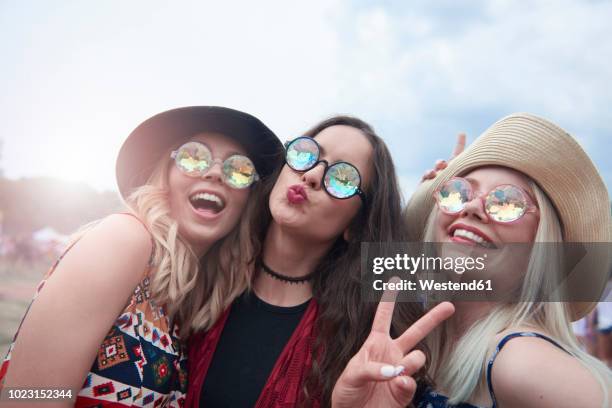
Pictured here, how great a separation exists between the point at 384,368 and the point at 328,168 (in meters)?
1.20

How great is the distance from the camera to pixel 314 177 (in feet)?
8.34

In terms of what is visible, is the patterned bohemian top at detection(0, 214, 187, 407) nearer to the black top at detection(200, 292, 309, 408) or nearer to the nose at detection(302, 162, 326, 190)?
the black top at detection(200, 292, 309, 408)

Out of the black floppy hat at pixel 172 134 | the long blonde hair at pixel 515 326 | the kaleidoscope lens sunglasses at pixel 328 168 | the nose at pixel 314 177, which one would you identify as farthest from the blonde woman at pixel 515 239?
the black floppy hat at pixel 172 134

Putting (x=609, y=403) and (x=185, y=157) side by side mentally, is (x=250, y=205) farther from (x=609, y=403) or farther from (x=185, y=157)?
(x=609, y=403)

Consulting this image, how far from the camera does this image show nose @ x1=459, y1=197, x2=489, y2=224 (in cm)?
221

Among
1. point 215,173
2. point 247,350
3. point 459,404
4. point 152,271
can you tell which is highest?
point 215,173

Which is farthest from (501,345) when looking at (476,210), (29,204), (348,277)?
(29,204)

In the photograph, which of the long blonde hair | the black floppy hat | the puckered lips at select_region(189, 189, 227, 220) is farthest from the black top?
the black floppy hat

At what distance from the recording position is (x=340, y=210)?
104 inches

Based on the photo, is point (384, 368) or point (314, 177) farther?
point (314, 177)

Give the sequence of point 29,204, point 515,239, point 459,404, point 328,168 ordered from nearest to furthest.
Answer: point 459,404, point 515,239, point 328,168, point 29,204

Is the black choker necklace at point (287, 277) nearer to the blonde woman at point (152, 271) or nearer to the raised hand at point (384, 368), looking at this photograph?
the blonde woman at point (152, 271)

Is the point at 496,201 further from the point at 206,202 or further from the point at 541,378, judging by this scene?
the point at 206,202

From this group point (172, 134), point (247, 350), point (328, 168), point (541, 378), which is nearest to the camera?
point (541, 378)
